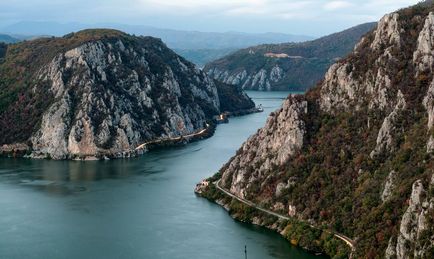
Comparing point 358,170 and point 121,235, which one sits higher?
point 358,170

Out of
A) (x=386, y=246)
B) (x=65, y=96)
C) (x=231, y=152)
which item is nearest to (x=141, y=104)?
(x=65, y=96)

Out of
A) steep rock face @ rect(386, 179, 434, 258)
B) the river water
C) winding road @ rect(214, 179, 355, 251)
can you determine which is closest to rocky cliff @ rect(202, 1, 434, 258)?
steep rock face @ rect(386, 179, 434, 258)

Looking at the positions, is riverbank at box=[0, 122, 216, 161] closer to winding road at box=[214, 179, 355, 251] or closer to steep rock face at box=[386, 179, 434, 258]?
winding road at box=[214, 179, 355, 251]

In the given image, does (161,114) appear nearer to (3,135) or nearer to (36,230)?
(3,135)

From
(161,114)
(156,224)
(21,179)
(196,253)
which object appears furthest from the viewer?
(161,114)

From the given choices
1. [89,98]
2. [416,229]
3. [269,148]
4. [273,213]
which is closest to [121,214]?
[273,213]

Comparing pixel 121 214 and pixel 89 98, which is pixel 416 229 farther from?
pixel 89 98

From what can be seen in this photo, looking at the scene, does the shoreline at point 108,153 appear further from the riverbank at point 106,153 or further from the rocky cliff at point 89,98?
the rocky cliff at point 89,98

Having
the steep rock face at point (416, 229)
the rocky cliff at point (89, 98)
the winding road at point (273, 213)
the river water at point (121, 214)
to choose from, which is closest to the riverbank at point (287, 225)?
the winding road at point (273, 213)
